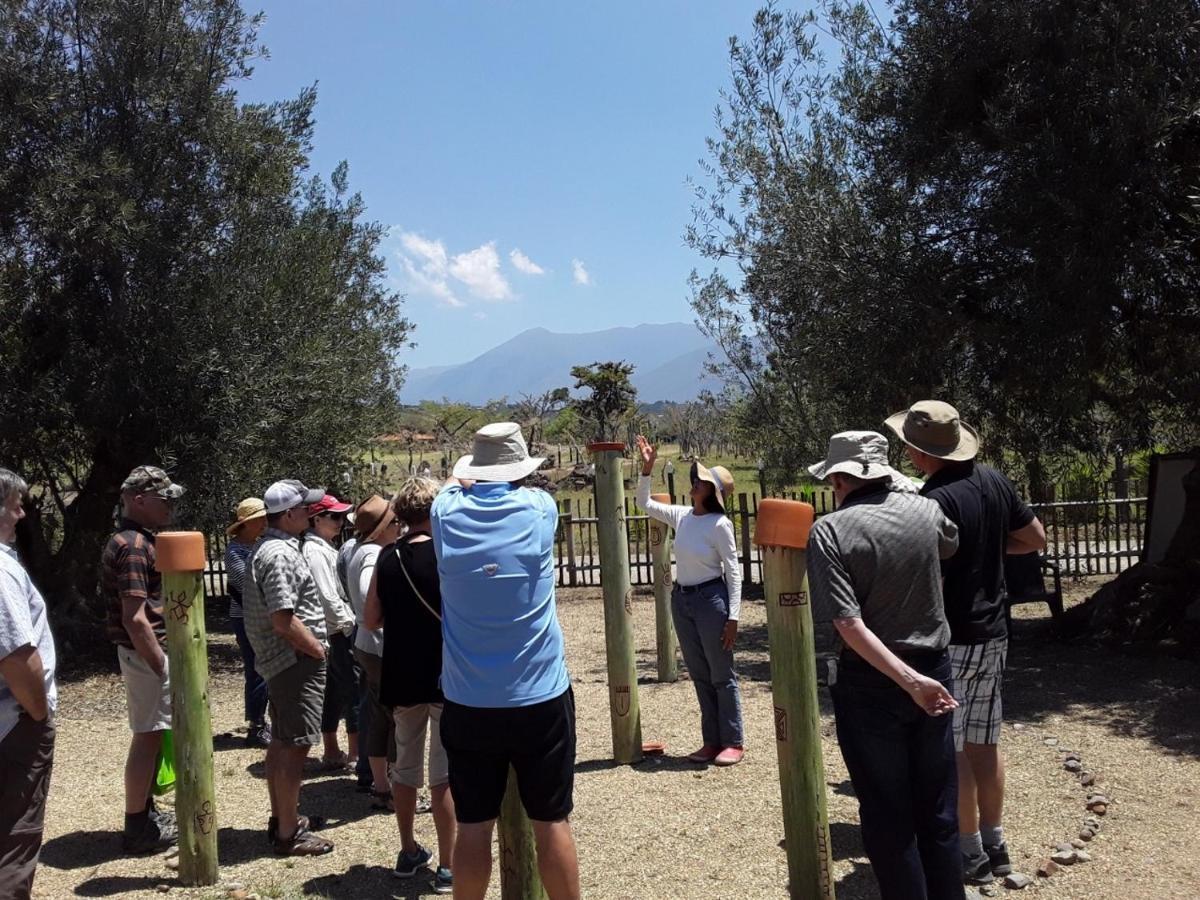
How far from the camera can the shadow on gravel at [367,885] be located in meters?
4.60

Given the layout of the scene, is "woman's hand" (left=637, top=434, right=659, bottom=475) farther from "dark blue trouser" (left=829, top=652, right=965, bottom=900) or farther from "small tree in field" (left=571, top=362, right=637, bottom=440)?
"small tree in field" (left=571, top=362, right=637, bottom=440)

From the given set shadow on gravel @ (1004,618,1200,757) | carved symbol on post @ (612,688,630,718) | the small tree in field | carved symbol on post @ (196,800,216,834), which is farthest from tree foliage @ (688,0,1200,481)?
the small tree in field

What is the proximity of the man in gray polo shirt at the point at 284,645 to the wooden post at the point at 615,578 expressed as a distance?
6.84 ft

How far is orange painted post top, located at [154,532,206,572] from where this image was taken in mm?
4590

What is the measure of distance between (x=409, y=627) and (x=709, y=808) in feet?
7.52

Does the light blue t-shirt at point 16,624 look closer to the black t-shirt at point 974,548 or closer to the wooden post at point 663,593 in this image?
the black t-shirt at point 974,548

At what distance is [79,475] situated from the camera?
11.4 m

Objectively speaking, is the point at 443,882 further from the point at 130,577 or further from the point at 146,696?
the point at 130,577

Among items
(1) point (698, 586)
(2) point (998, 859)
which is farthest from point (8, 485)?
(2) point (998, 859)

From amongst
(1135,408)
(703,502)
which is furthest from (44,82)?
(1135,408)

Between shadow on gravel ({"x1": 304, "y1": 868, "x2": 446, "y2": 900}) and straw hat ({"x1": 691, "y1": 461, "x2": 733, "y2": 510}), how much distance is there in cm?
276

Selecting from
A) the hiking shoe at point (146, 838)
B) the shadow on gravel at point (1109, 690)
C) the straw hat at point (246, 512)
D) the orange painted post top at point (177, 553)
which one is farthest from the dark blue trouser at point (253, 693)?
the shadow on gravel at point (1109, 690)

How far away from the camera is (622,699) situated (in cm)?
652

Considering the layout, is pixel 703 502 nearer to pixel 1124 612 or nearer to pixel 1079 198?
pixel 1079 198
